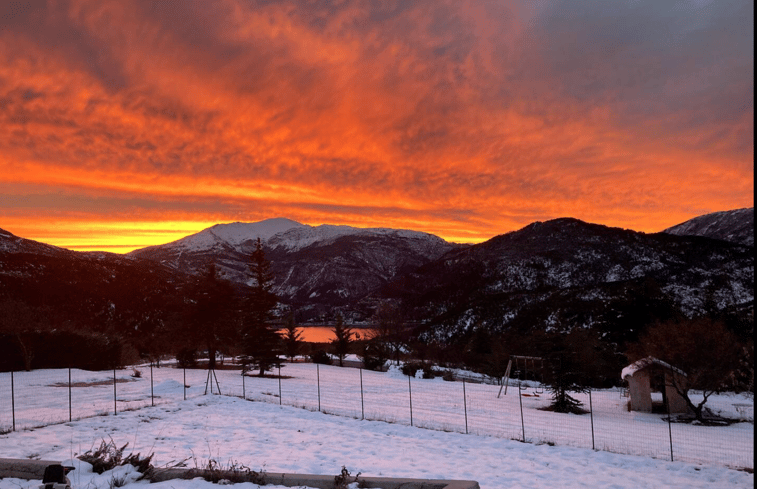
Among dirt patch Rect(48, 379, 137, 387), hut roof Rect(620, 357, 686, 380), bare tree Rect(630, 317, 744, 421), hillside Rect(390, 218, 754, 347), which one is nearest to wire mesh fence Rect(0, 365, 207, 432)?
dirt patch Rect(48, 379, 137, 387)

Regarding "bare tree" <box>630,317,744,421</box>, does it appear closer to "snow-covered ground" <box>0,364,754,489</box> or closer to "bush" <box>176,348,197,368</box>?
"snow-covered ground" <box>0,364,754,489</box>

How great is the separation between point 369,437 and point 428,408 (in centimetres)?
930

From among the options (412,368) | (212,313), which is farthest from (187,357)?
(412,368)

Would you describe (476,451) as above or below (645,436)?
above

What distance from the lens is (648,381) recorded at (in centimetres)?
2614

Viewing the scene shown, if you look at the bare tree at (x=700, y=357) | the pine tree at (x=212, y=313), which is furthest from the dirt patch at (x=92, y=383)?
the bare tree at (x=700, y=357)

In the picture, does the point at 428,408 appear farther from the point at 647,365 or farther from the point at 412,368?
the point at 412,368

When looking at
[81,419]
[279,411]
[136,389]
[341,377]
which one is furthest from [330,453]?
[341,377]

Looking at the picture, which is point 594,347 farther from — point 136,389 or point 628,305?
point 136,389

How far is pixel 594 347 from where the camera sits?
46750 millimetres

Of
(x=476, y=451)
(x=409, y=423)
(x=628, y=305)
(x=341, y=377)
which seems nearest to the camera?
(x=476, y=451)

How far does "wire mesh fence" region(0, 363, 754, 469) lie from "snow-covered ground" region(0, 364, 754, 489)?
0.12 meters

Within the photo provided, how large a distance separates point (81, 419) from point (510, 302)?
109662 mm

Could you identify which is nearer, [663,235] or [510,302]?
[510,302]
